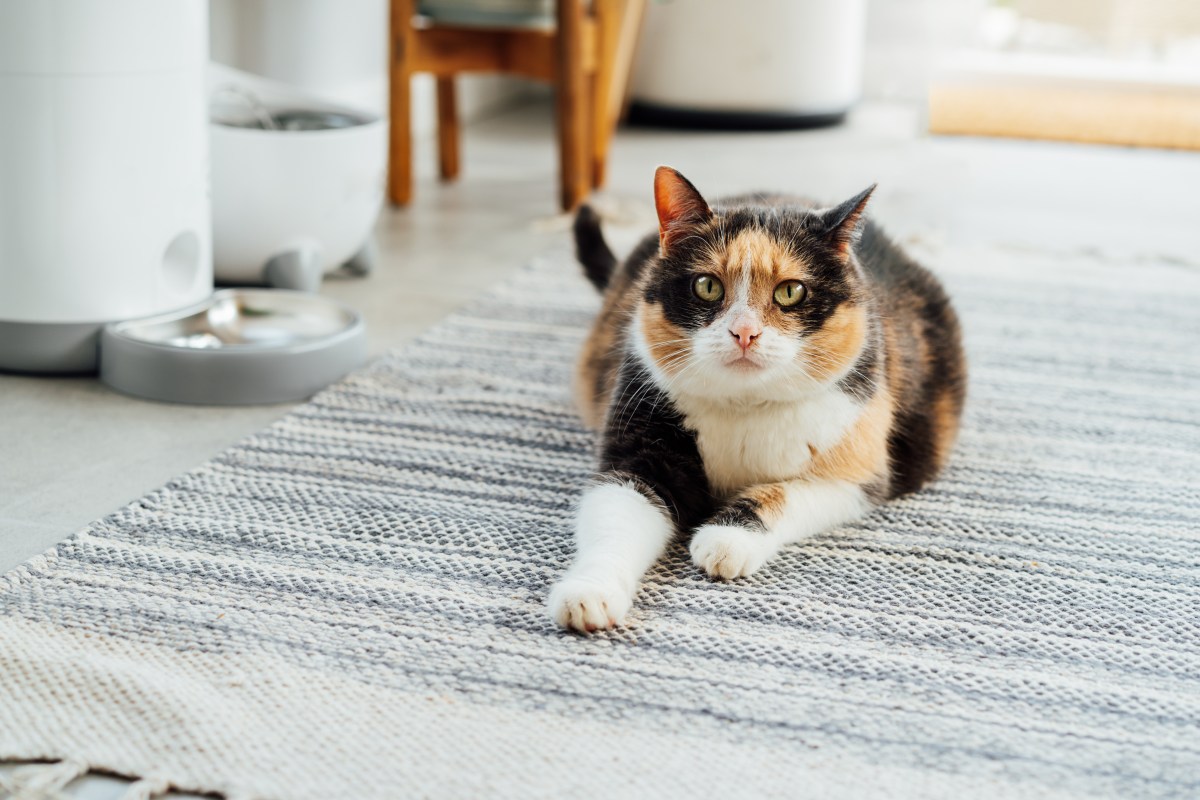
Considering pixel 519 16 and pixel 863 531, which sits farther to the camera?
pixel 519 16

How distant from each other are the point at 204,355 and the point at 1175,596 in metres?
1.23

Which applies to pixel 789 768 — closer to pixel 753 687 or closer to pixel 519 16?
pixel 753 687

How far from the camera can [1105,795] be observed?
961mm

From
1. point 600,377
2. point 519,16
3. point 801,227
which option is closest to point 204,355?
point 600,377

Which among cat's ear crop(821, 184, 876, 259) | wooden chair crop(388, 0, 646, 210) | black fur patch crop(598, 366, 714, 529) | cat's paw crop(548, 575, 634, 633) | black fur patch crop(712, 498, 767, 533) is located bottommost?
cat's paw crop(548, 575, 634, 633)

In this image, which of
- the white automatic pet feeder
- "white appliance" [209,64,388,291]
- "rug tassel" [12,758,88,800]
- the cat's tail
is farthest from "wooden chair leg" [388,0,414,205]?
"rug tassel" [12,758,88,800]

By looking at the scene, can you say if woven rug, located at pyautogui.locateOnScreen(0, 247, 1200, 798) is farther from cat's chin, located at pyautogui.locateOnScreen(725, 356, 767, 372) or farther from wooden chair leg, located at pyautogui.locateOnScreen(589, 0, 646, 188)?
wooden chair leg, located at pyautogui.locateOnScreen(589, 0, 646, 188)

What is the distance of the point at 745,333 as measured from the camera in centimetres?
121

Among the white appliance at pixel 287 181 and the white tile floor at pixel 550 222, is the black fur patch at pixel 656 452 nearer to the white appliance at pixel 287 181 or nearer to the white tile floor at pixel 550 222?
the white tile floor at pixel 550 222

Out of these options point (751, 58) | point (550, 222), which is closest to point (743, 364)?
point (550, 222)

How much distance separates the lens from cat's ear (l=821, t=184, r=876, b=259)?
1258 mm

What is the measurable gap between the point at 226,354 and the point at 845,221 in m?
0.89

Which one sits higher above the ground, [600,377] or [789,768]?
[600,377]

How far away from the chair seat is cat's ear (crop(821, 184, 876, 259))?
1919 mm
